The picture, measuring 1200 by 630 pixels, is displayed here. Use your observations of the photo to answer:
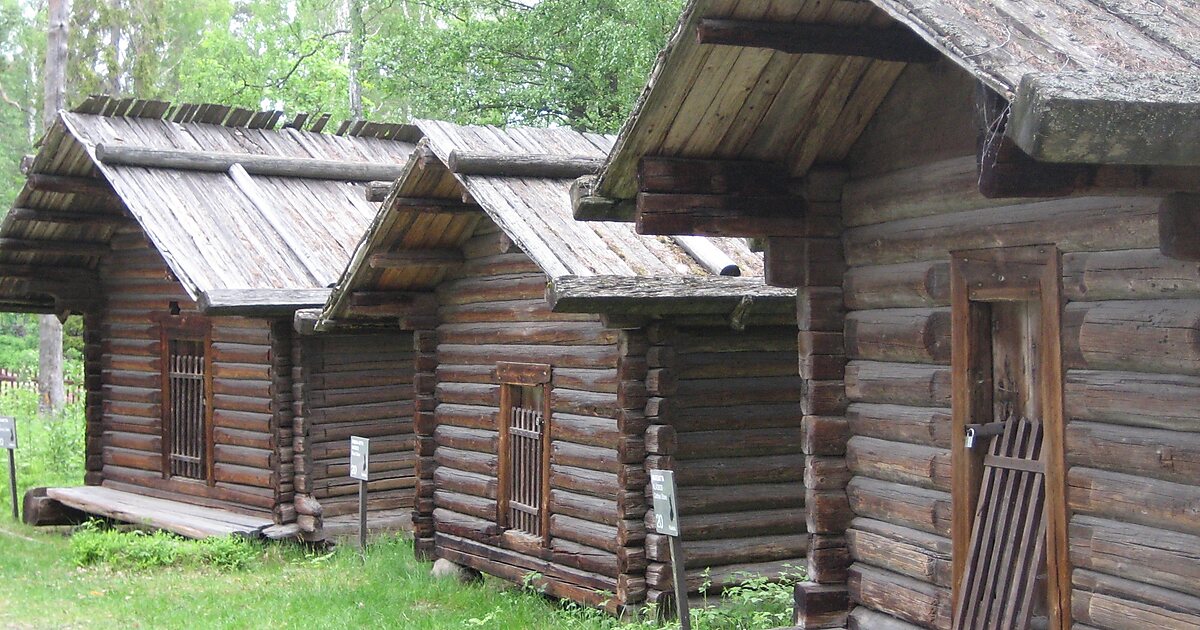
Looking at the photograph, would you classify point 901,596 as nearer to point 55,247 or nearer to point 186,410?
point 186,410

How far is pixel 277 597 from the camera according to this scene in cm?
1140

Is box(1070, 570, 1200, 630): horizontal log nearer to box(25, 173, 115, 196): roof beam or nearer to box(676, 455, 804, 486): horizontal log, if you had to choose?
box(676, 455, 804, 486): horizontal log

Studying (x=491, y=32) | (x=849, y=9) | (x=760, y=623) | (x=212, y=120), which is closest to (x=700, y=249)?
(x=760, y=623)

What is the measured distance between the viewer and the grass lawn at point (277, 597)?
10.3 m

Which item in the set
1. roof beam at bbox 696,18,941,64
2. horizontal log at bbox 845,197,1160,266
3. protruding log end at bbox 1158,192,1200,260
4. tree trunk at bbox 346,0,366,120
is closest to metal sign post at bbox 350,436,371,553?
horizontal log at bbox 845,197,1160,266

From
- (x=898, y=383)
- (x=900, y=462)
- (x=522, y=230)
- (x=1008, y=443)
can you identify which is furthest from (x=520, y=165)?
(x=1008, y=443)

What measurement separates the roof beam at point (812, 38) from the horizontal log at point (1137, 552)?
6.95 feet

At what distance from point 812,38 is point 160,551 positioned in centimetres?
1005

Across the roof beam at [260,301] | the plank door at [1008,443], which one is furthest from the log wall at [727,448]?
the roof beam at [260,301]

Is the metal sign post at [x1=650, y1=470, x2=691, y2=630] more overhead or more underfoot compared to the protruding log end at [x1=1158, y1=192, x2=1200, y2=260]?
more underfoot

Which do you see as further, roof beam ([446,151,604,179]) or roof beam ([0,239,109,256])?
roof beam ([0,239,109,256])

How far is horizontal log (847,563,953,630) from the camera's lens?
618 cm

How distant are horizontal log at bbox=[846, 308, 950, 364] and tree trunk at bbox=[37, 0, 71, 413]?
19.7 m

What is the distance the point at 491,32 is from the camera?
22.8 metres
